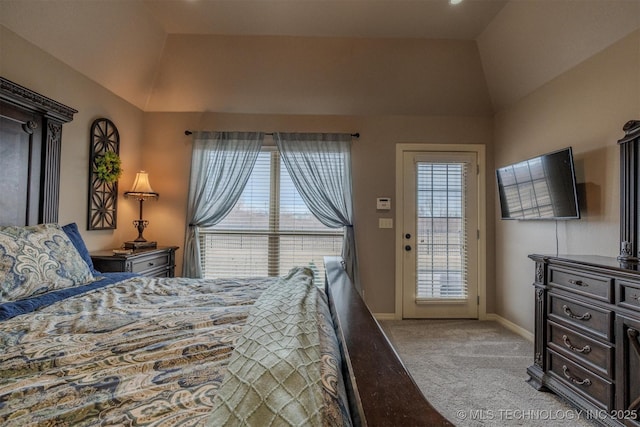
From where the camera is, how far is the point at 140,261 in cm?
277

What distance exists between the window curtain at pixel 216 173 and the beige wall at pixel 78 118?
680 mm

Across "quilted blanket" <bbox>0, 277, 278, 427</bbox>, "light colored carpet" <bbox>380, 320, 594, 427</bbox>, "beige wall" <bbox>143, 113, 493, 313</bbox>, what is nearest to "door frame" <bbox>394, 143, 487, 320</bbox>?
"beige wall" <bbox>143, 113, 493, 313</bbox>

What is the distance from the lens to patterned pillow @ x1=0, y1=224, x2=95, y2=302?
1.48 metres

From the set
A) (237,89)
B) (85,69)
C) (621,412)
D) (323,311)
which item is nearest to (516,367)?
(621,412)

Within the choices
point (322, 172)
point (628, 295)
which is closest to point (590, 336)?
point (628, 295)

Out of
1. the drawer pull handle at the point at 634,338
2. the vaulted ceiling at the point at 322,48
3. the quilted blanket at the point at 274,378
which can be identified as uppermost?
the vaulted ceiling at the point at 322,48

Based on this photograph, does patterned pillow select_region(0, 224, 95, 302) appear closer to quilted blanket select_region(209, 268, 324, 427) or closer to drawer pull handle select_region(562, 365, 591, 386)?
quilted blanket select_region(209, 268, 324, 427)

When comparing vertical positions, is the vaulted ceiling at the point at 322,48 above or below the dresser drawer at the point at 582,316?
above

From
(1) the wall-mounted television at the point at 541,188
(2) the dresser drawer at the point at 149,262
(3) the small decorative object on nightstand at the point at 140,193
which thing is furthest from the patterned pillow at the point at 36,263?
(1) the wall-mounted television at the point at 541,188

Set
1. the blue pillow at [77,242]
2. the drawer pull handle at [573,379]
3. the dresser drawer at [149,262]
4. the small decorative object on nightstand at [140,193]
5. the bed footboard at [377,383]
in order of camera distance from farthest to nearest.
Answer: the small decorative object on nightstand at [140,193], the dresser drawer at [149,262], the blue pillow at [77,242], the drawer pull handle at [573,379], the bed footboard at [377,383]

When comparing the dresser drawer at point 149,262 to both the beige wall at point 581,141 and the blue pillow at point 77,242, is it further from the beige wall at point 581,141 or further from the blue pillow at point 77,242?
the beige wall at point 581,141

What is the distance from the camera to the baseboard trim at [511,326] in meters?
3.05

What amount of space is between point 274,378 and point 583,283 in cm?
217

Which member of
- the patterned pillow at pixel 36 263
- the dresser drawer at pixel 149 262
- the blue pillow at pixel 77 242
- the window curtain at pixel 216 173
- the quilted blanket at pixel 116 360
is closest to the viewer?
the quilted blanket at pixel 116 360
